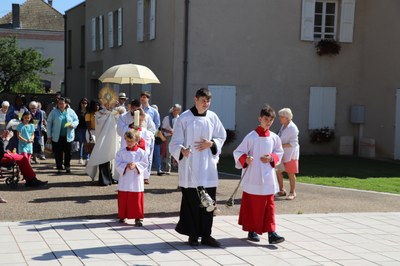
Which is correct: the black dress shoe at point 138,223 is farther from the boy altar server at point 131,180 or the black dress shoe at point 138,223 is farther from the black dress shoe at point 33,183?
the black dress shoe at point 33,183

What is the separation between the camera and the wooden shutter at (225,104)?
1952cm

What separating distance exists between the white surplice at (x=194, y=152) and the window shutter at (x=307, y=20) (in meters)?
13.5

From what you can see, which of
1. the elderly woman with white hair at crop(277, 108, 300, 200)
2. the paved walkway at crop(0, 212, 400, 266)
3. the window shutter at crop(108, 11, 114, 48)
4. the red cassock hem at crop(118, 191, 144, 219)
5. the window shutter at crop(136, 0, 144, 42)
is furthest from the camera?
the window shutter at crop(108, 11, 114, 48)

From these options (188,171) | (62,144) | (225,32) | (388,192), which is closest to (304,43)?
(225,32)

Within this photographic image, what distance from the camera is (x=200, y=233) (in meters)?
7.54

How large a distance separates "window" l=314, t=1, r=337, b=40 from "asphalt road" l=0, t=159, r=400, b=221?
350 inches

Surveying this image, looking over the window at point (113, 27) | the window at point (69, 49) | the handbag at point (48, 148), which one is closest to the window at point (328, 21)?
the window at point (113, 27)

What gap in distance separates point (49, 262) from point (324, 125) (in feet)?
52.0

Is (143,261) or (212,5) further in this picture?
(212,5)

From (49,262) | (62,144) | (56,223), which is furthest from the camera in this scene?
(62,144)

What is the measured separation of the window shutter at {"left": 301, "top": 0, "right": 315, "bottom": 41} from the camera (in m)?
20.2

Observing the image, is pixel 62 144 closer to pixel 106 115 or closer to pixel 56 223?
pixel 106 115

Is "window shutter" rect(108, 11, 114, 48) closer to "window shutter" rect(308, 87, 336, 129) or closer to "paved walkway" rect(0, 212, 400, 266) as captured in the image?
"window shutter" rect(308, 87, 336, 129)

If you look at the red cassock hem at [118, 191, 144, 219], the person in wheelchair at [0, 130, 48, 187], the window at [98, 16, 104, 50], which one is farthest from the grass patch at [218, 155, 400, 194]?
the window at [98, 16, 104, 50]
